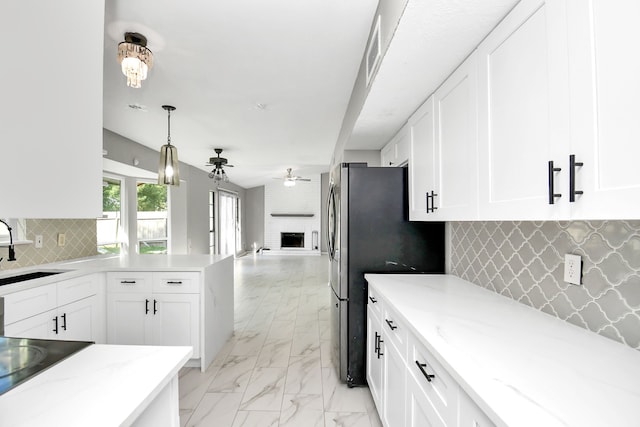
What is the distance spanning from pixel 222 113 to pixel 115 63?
3.88 ft

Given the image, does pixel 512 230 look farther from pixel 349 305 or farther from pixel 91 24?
pixel 91 24

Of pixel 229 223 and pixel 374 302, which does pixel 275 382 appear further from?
pixel 229 223

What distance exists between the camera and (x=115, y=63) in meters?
2.31

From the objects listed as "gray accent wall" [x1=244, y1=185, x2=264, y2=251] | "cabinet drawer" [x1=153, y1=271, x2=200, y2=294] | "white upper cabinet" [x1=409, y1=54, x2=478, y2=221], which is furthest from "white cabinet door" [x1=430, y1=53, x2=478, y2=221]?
"gray accent wall" [x1=244, y1=185, x2=264, y2=251]

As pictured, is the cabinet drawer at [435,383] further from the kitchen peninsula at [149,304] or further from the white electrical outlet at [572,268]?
the kitchen peninsula at [149,304]

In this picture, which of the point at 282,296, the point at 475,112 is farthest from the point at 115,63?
the point at 282,296

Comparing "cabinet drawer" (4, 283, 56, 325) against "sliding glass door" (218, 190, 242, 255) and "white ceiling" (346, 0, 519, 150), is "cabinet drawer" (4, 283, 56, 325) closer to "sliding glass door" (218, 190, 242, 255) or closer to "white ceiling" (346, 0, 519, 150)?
"white ceiling" (346, 0, 519, 150)

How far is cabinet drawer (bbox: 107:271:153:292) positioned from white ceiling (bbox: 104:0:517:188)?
160cm

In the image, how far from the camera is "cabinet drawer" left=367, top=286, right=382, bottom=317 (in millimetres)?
1982

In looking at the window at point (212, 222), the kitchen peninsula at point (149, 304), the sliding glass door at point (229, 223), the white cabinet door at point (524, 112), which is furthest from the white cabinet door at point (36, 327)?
the sliding glass door at point (229, 223)

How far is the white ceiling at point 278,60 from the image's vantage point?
→ 55.3 inches

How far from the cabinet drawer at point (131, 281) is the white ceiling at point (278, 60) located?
160 cm

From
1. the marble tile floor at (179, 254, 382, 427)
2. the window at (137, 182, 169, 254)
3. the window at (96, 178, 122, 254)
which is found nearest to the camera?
the marble tile floor at (179, 254, 382, 427)

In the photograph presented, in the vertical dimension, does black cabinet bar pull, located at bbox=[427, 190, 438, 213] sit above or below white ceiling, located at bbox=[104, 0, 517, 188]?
below
